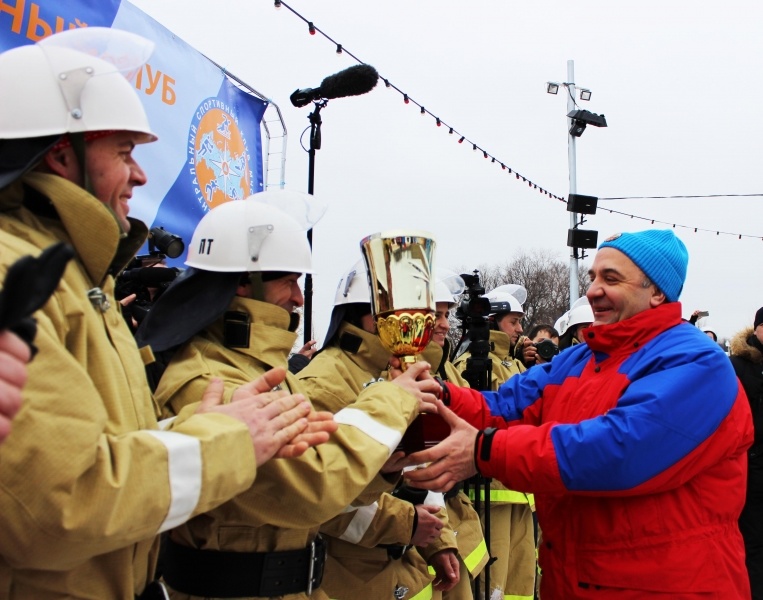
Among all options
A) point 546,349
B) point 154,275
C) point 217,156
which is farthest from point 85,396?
point 546,349

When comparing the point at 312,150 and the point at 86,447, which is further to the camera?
the point at 312,150

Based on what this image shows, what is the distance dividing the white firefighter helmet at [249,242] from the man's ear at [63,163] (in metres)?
0.81

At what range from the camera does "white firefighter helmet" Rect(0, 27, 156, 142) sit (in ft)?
6.09

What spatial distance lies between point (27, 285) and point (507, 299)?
6.32 meters

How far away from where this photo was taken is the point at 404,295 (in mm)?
2799

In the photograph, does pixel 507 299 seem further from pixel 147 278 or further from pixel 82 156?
pixel 82 156

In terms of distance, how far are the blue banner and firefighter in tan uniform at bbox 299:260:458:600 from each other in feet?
6.87

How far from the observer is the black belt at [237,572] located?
2475 millimetres

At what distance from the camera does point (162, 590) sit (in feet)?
6.77

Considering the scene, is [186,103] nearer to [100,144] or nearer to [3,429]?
[100,144]

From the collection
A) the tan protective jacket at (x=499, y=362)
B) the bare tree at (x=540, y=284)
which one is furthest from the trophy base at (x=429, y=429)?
the bare tree at (x=540, y=284)

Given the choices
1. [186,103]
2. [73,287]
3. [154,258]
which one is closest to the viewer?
[73,287]

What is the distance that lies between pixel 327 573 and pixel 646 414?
1.61m

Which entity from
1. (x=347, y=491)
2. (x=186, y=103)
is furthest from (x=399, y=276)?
(x=186, y=103)
